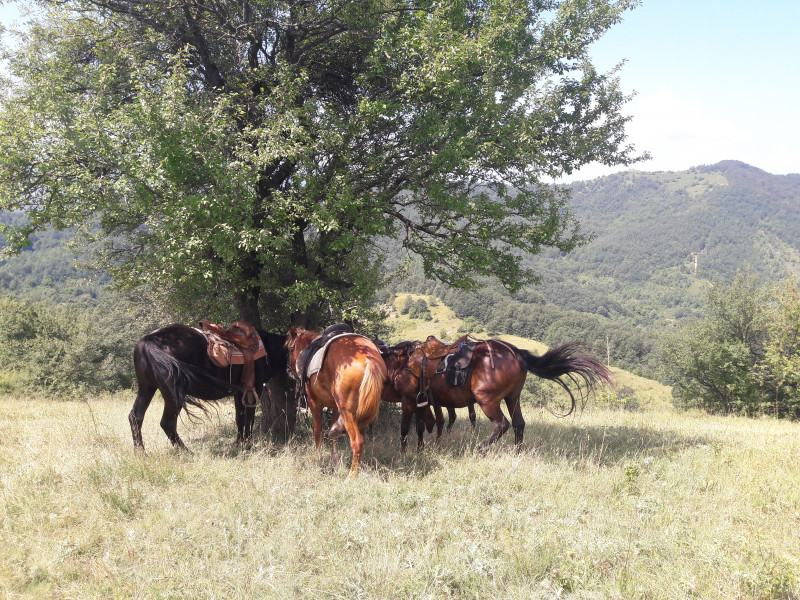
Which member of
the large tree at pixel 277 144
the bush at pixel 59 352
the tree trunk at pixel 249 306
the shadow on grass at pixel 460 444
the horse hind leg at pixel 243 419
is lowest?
the bush at pixel 59 352

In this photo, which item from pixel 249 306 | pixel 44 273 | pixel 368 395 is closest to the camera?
pixel 368 395

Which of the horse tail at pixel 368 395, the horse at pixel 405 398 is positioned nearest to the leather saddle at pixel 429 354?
the horse at pixel 405 398

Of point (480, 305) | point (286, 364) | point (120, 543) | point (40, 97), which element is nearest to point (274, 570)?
point (120, 543)

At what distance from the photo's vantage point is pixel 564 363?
767 cm

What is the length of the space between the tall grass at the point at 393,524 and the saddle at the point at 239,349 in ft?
3.53

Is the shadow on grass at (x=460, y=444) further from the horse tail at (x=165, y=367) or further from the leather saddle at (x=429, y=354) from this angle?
the leather saddle at (x=429, y=354)

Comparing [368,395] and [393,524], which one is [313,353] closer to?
[368,395]

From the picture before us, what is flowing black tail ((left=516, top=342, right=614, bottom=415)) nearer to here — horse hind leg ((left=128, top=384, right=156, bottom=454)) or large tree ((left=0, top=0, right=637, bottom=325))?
large tree ((left=0, top=0, right=637, bottom=325))

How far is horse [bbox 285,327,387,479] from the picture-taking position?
242 inches

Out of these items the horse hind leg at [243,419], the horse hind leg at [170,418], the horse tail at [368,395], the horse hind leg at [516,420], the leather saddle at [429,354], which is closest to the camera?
the horse tail at [368,395]

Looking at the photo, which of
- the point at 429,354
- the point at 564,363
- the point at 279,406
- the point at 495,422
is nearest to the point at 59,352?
the point at 279,406

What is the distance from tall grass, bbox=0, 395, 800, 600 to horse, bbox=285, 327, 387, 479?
1.76ft

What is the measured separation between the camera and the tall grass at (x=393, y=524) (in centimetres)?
351

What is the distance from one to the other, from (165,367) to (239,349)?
1146 millimetres
